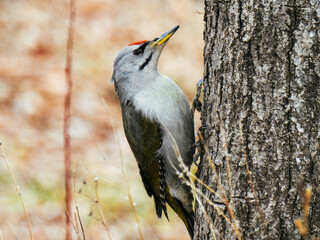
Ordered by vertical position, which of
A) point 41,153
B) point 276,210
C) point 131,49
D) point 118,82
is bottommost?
point 41,153

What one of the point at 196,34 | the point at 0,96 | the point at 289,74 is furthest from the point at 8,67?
the point at 289,74

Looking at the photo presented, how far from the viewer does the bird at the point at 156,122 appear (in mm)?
3705

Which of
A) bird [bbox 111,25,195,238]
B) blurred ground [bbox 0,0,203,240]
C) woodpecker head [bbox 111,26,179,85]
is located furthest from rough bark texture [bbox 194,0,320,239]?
blurred ground [bbox 0,0,203,240]

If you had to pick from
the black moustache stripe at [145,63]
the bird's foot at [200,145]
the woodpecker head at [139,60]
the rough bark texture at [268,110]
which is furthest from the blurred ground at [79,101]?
the rough bark texture at [268,110]

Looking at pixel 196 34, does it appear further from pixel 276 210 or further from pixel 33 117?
pixel 276 210

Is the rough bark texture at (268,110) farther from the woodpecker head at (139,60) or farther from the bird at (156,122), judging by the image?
the woodpecker head at (139,60)

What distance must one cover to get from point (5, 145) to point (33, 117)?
65cm

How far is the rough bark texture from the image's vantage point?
2467 millimetres

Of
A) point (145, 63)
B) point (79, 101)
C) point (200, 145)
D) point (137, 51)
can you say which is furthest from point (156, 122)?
point (79, 101)

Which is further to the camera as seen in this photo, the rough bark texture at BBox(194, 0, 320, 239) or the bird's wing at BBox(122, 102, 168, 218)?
→ the bird's wing at BBox(122, 102, 168, 218)

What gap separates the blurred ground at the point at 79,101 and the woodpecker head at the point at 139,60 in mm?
384

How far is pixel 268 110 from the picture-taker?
2.55 meters

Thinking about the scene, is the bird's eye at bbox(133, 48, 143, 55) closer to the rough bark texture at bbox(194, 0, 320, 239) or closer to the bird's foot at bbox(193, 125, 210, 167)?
the bird's foot at bbox(193, 125, 210, 167)

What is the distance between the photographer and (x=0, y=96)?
21.9ft
